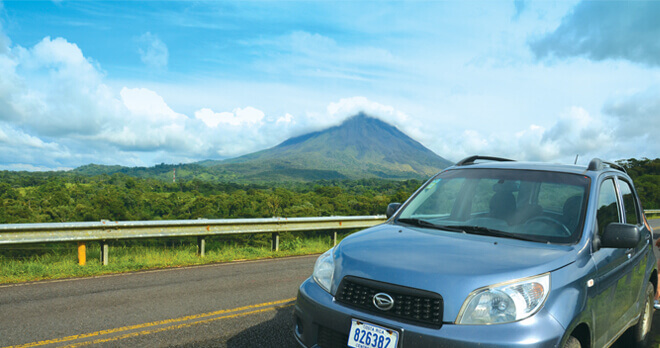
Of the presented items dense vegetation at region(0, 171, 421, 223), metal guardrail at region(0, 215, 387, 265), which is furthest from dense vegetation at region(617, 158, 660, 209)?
metal guardrail at region(0, 215, 387, 265)

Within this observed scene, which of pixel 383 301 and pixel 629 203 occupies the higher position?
pixel 629 203

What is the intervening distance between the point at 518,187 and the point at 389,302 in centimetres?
181

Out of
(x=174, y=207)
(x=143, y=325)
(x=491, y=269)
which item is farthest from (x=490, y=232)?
(x=174, y=207)

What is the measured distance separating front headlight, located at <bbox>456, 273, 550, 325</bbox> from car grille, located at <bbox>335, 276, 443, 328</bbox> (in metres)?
0.15

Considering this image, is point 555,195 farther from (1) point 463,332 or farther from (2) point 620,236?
(1) point 463,332

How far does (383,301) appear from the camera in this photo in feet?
8.84

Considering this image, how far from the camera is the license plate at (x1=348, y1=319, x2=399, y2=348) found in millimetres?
2580

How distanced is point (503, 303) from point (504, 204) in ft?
4.53

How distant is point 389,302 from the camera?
2.67 meters

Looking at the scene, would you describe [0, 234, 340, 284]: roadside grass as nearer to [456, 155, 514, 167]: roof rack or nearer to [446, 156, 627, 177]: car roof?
[456, 155, 514, 167]: roof rack

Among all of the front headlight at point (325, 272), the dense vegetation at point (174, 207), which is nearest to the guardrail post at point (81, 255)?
the front headlight at point (325, 272)

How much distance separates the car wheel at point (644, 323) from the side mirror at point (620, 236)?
1.66 m

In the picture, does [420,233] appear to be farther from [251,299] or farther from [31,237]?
[31,237]

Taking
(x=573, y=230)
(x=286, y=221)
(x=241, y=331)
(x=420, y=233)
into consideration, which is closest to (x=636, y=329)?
(x=573, y=230)
